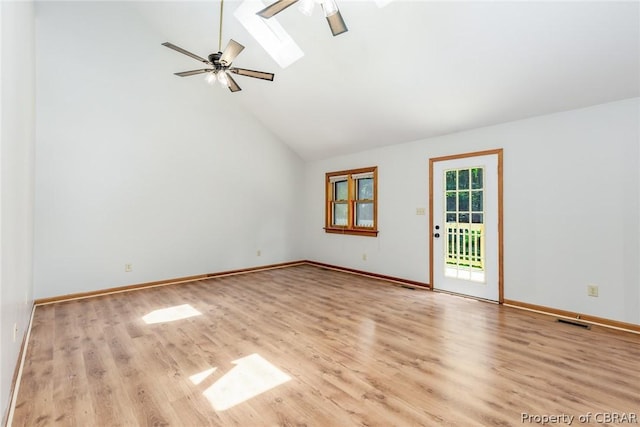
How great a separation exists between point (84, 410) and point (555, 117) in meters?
5.19

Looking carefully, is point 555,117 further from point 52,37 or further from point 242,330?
point 52,37

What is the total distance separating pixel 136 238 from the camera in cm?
469

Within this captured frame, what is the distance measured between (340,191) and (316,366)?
4.56m

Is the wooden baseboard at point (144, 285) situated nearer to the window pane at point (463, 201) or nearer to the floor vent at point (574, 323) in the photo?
the window pane at point (463, 201)

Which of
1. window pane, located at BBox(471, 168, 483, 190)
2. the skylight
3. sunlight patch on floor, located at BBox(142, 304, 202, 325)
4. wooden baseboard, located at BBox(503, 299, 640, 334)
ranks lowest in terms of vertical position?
→ sunlight patch on floor, located at BBox(142, 304, 202, 325)

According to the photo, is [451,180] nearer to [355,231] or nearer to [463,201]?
[463,201]

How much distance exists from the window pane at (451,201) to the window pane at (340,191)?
2.23 metres

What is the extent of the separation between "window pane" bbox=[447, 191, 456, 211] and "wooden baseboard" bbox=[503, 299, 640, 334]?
1.45 m

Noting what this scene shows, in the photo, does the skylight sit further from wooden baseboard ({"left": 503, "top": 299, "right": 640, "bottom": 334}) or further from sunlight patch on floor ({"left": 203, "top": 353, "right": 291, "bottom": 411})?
wooden baseboard ({"left": 503, "top": 299, "right": 640, "bottom": 334})

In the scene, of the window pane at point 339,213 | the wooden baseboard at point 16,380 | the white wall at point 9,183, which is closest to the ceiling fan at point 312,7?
the white wall at point 9,183

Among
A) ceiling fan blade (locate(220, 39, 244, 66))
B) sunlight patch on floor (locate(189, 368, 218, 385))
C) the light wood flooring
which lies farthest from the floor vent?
ceiling fan blade (locate(220, 39, 244, 66))

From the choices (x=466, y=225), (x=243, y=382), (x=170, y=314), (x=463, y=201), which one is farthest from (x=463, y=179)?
(x=170, y=314)

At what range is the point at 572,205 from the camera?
3.45m

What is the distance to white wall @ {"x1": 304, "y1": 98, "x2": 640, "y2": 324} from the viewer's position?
3.14m
